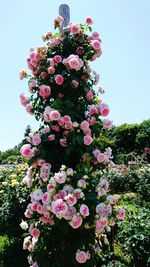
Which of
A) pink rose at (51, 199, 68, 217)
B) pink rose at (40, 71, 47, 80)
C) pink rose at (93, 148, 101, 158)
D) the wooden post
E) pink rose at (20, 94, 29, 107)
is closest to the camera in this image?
pink rose at (51, 199, 68, 217)

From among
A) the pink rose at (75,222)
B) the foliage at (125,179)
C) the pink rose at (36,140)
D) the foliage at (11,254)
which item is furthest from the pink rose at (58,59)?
the foliage at (125,179)

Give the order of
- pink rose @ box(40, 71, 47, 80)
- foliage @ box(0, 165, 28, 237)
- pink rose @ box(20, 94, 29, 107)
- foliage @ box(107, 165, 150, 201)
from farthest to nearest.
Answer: foliage @ box(107, 165, 150, 201) → foliage @ box(0, 165, 28, 237) → pink rose @ box(20, 94, 29, 107) → pink rose @ box(40, 71, 47, 80)

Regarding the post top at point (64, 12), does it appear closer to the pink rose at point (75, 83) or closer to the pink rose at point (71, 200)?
the pink rose at point (75, 83)

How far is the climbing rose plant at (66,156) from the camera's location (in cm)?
299

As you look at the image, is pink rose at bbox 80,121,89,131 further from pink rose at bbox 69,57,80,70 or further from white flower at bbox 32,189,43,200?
white flower at bbox 32,189,43,200

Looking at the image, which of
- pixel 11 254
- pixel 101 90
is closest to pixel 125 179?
pixel 11 254

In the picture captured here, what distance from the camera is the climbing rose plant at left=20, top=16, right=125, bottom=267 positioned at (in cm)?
299

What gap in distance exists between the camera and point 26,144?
345 cm

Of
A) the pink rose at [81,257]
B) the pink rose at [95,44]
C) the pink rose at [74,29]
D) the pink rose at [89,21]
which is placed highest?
the pink rose at [89,21]

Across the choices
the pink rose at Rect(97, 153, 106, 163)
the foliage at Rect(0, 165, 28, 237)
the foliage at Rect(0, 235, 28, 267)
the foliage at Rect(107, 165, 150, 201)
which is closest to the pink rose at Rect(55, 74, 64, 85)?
the pink rose at Rect(97, 153, 106, 163)

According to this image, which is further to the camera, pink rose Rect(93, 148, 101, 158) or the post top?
the post top

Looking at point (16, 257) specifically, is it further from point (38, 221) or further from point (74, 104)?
point (74, 104)

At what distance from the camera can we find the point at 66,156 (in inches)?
130

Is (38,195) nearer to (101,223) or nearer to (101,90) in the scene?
(101,223)
